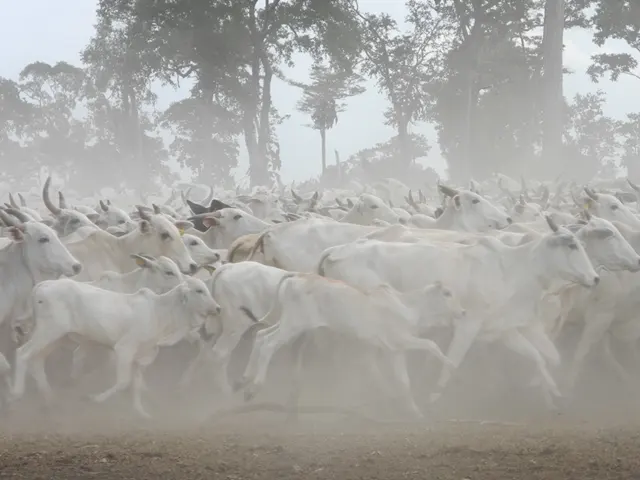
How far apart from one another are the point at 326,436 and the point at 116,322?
2.30m

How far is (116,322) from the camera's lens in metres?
6.84

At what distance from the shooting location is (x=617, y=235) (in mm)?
7117

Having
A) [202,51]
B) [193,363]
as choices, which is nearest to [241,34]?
[202,51]

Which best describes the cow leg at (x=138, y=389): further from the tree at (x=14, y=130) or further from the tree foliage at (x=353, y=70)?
the tree at (x=14, y=130)

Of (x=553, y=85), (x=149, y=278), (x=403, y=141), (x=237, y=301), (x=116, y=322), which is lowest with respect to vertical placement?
(x=116, y=322)

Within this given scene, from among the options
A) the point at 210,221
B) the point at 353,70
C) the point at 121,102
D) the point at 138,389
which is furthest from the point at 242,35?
the point at 138,389

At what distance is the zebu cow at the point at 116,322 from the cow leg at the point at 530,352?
2.24 metres

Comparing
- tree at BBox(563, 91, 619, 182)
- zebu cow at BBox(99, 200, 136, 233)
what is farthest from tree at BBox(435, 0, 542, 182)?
zebu cow at BBox(99, 200, 136, 233)

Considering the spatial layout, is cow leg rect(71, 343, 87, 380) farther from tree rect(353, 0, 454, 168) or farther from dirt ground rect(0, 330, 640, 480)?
tree rect(353, 0, 454, 168)

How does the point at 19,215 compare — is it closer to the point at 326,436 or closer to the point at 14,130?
the point at 326,436

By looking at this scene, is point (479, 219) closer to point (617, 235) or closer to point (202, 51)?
point (617, 235)

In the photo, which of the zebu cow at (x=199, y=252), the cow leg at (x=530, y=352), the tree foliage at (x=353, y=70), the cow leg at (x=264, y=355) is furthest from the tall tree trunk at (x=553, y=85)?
the cow leg at (x=264, y=355)

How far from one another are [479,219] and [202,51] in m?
19.3

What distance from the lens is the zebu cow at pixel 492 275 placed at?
22.3 feet
